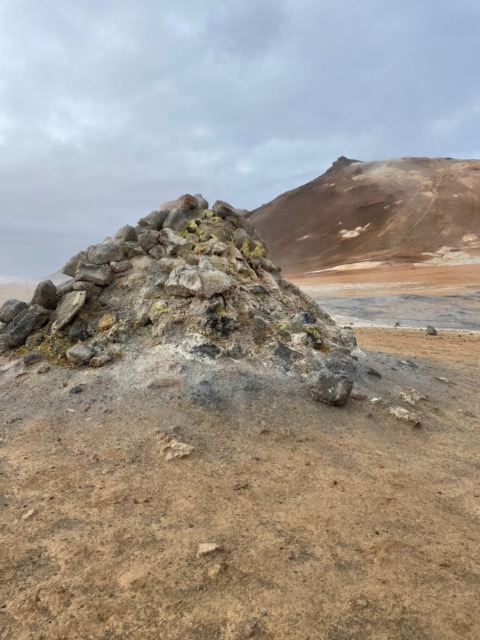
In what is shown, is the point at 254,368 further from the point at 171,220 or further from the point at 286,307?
the point at 171,220

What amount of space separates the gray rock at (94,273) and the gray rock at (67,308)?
27 cm

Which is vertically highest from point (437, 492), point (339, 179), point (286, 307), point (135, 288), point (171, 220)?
point (339, 179)

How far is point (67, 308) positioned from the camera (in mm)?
6371

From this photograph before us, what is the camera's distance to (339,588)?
2.67 m

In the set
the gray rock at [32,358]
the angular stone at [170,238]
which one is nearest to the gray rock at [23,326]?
the gray rock at [32,358]

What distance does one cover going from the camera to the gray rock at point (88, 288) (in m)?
6.56

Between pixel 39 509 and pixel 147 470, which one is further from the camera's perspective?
pixel 147 470

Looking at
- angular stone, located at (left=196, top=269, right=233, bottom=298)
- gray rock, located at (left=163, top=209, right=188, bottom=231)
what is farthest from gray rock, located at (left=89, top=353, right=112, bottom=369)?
gray rock, located at (left=163, top=209, right=188, bottom=231)

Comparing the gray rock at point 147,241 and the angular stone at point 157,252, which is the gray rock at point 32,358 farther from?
the gray rock at point 147,241

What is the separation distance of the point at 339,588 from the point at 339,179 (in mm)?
67175

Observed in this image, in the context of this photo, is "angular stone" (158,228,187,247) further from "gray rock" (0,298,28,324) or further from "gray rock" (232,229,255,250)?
"gray rock" (0,298,28,324)

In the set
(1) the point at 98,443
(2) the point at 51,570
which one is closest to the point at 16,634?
(2) the point at 51,570

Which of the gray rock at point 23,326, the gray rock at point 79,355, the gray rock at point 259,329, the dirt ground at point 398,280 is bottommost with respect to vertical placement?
the dirt ground at point 398,280

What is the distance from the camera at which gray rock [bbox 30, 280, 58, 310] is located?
6.59 metres
